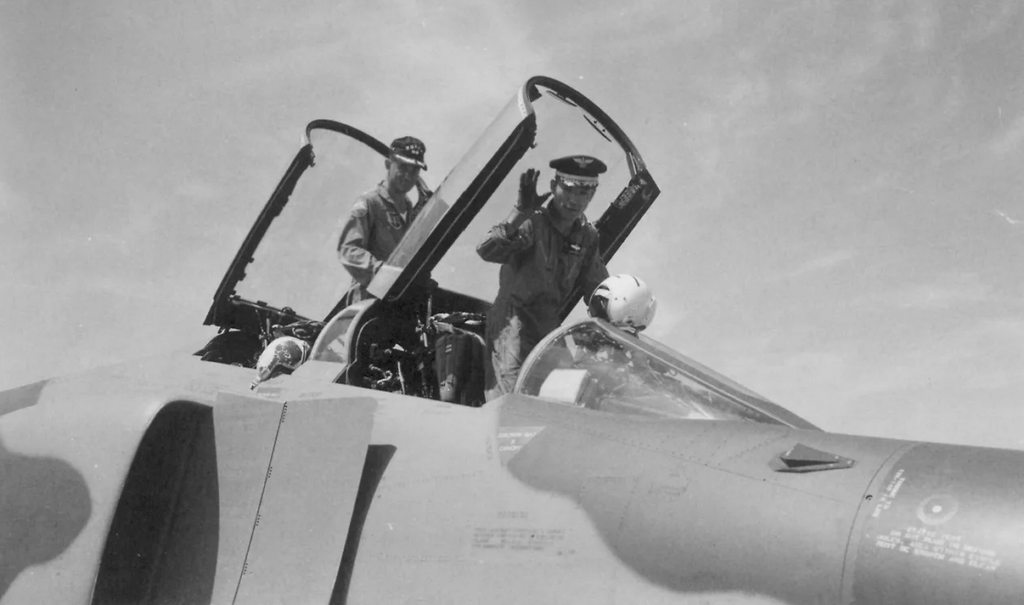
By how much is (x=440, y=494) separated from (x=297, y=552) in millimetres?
792

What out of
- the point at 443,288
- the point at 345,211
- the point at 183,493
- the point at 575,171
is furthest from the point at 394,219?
the point at 183,493

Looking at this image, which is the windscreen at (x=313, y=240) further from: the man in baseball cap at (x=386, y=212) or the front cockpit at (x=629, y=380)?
the front cockpit at (x=629, y=380)

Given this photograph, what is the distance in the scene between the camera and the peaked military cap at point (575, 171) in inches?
260

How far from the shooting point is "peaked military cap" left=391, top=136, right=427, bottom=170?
291 inches

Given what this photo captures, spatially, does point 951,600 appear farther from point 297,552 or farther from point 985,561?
point 297,552

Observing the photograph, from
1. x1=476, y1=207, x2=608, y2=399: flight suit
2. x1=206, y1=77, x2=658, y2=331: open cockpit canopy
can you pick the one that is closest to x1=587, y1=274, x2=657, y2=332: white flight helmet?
x1=476, y1=207, x2=608, y2=399: flight suit

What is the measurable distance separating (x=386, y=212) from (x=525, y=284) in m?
1.84

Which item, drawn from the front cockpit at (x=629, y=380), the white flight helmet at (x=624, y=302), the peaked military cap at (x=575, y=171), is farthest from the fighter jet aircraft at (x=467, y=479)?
the white flight helmet at (x=624, y=302)

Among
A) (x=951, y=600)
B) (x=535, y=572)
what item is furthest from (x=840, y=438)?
(x=535, y=572)

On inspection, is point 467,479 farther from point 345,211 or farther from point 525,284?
point 345,211

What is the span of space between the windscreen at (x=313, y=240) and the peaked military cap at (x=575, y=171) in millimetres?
1878

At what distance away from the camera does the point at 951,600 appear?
2.56 meters

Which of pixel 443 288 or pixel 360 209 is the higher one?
pixel 360 209

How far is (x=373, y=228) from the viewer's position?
7.56m
